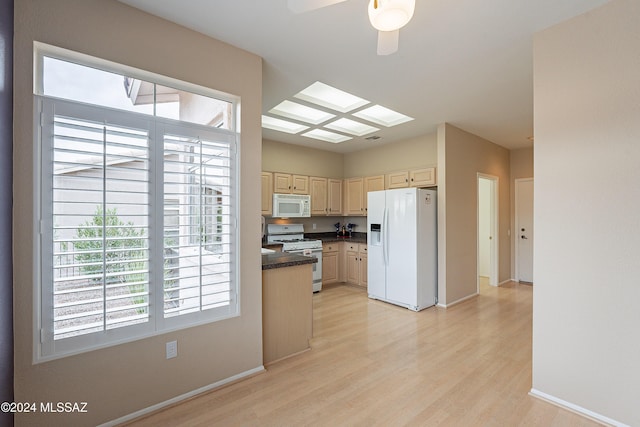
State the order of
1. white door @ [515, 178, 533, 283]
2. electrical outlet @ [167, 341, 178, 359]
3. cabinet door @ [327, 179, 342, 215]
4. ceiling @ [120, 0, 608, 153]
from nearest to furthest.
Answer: ceiling @ [120, 0, 608, 153] < electrical outlet @ [167, 341, 178, 359] < white door @ [515, 178, 533, 283] < cabinet door @ [327, 179, 342, 215]

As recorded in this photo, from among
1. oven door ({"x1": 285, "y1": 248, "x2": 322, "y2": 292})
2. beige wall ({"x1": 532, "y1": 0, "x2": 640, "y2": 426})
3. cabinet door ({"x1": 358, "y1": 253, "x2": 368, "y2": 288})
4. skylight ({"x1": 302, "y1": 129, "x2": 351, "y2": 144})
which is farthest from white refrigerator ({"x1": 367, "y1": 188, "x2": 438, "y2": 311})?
beige wall ({"x1": 532, "y1": 0, "x2": 640, "y2": 426})

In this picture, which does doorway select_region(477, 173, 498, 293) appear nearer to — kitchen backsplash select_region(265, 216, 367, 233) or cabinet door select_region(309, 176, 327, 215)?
kitchen backsplash select_region(265, 216, 367, 233)

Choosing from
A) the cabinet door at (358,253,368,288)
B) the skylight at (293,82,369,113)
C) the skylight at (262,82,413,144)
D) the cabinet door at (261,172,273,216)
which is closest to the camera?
the skylight at (293,82,369,113)

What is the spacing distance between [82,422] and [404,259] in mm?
3683

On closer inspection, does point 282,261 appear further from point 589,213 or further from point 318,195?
point 318,195

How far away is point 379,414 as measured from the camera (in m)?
1.88

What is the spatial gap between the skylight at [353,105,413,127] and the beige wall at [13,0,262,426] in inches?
71.2

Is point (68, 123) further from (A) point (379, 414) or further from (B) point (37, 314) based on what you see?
(A) point (379, 414)

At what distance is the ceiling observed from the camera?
182 centimetres

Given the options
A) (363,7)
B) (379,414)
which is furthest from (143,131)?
(379,414)

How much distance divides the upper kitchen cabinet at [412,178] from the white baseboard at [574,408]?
295 cm

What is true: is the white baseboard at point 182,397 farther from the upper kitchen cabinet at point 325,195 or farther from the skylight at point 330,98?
the upper kitchen cabinet at point 325,195

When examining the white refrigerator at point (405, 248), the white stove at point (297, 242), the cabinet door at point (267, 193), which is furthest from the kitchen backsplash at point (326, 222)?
the white refrigerator at point (405, 248)

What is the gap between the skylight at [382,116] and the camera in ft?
12.3
